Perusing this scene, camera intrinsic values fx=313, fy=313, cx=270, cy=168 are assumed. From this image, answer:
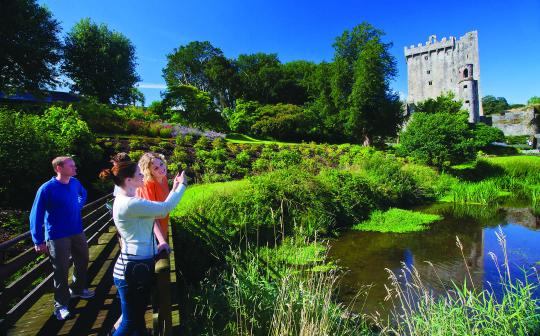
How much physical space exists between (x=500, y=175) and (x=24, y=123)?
67.6ft

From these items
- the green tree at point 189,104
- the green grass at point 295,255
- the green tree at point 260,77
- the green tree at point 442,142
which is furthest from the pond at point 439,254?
the green tree at point 260,77

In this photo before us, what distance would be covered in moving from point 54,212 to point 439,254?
24.2 feet

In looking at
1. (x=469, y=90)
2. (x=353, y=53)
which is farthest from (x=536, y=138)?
(x=353, y=53)

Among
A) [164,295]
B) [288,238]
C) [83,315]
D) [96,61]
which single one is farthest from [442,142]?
[96,61]

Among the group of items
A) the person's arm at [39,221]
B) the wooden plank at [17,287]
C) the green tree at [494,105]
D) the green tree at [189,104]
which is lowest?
the wooden plank at [17,287]

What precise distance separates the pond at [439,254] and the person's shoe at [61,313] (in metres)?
3.56

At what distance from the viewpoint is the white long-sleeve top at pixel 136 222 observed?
2.21 meters

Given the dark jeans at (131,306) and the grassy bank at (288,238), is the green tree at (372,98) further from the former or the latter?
the dark jeans at (131,306)

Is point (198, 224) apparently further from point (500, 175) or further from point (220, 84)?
point (220, 84)

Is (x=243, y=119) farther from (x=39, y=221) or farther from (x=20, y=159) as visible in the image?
(x=39, y=221)

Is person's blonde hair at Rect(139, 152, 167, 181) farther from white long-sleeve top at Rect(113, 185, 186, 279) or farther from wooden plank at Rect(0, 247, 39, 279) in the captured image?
wooden plank at Rect(0, 247, 39, 279)

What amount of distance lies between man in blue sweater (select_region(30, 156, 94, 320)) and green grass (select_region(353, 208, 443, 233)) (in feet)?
25.4

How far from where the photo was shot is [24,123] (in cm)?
863

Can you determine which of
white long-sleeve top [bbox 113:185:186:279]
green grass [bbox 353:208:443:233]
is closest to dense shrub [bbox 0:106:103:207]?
white long-sleeve top [bbox 113:185:186:279]
